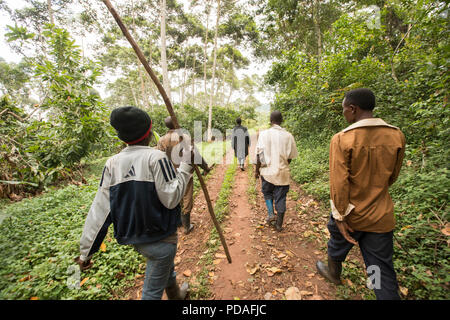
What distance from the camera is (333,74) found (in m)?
6.05

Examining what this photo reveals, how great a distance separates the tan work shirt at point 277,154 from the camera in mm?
3264

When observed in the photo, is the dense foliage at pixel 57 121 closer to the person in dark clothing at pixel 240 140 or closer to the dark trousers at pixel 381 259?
the person in dark clothing at pixel 240 140

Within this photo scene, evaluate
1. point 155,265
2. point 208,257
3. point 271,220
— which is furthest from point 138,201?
point 271,220

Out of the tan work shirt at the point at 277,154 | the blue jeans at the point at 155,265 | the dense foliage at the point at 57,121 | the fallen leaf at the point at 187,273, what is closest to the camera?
the blue jeans at the point at 155,265

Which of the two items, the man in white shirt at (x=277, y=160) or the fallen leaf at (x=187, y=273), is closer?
the fallen leaf at (x=187, y=273)

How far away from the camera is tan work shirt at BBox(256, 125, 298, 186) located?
326cm

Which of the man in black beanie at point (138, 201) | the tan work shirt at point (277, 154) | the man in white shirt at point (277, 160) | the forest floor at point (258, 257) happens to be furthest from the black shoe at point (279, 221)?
the man in black beanie at point (138, 201)

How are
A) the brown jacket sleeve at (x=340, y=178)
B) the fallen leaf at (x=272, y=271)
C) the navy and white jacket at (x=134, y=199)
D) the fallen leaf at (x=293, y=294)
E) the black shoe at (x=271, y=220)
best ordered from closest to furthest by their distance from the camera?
the navy and white jacket at (x=134, y=199)
the brown jacket sleeve at (x=340, y=178)
the fallen leaf at (x=293, y=294)
the fallen leaf at (x=272, y=271)
the black shoe at (x=271, y=220)

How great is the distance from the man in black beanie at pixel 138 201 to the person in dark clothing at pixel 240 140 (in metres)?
5.45

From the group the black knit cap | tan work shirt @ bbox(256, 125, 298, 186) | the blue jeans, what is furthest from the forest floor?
the black knit cap

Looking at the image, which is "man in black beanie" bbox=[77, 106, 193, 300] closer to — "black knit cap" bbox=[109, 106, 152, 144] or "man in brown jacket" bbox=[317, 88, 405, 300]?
"black knit cap" bbox=[109, 106, 152, 144]

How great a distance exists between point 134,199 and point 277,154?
2.62 meters

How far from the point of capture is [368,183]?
5.62 ft
